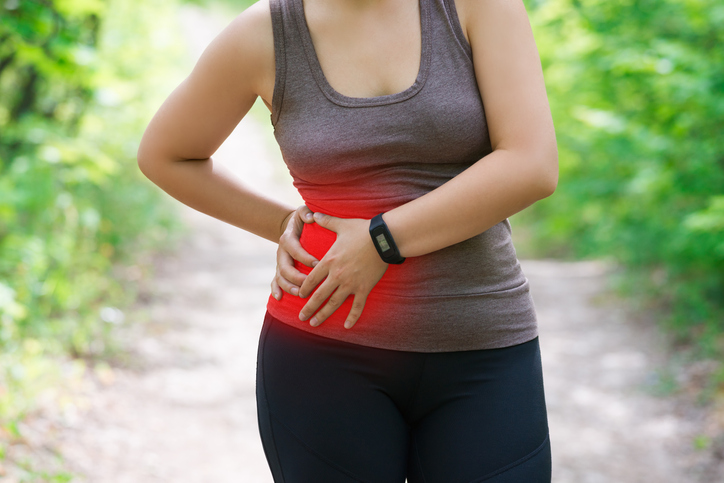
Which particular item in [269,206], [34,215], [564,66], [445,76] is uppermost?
[445,76]

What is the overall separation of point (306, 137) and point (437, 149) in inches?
10.3

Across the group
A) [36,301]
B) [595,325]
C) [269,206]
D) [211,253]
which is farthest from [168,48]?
[269,206]

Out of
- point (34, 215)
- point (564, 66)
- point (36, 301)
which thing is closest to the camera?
point (36, 301)

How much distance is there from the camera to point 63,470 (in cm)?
328

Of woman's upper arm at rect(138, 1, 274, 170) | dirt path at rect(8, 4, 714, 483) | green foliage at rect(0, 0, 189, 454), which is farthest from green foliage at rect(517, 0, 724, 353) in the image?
green foliage at rect(0, 0, 189, 454)

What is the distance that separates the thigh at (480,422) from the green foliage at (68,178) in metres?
2.41

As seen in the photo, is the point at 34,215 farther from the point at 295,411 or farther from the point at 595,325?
the point at 595,325

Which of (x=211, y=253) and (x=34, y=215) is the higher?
(x=34, y=215)

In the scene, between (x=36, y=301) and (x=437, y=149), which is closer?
(x=437, y=149)

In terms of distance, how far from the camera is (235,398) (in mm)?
4660

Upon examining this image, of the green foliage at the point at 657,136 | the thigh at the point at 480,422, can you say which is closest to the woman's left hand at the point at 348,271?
the thigh at the point at 480,422

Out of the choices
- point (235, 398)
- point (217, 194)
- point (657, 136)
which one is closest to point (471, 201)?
point (217, 194)

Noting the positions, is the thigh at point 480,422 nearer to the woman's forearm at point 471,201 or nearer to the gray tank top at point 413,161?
the gray tank top at point 413,161

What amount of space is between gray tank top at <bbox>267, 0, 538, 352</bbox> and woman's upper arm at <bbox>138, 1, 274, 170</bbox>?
44 mm
